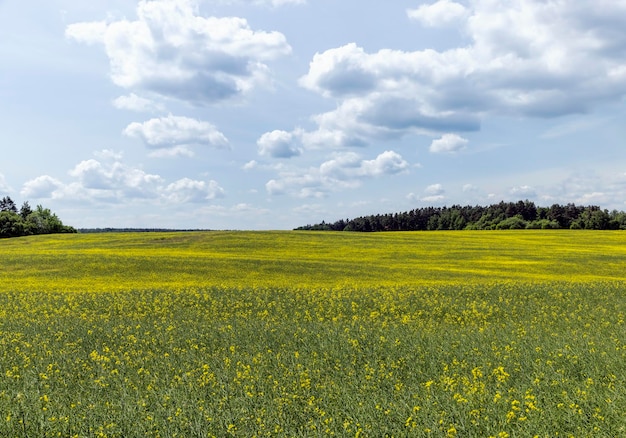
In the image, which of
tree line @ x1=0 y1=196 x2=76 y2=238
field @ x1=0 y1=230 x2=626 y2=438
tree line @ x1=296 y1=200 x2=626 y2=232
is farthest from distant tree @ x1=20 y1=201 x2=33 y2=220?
field @ x1=0 y1=230 x2=626 y2=438

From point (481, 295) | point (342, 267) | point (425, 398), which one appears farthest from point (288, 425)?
point (342, 267)

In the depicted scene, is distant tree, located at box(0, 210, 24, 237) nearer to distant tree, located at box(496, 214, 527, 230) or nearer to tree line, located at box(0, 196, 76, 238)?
tree line, located at box(0, 196, 76, 238)

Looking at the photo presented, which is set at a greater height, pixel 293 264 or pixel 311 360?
pixel 293 264

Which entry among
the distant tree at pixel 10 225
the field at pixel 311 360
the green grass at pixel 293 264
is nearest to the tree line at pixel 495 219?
the green grass at pixel 293 264

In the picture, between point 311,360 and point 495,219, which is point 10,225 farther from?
point 495,219

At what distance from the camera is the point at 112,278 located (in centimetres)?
3316

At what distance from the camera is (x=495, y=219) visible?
128m

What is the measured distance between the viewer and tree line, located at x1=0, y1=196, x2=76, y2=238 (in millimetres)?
99750

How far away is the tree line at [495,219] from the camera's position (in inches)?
4427

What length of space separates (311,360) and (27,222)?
11494cm

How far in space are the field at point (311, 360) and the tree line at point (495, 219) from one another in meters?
97.1

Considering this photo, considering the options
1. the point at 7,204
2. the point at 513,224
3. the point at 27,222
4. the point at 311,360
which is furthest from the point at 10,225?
the point at 513,224

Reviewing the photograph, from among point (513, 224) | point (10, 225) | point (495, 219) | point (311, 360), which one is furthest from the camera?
point (495, 219)

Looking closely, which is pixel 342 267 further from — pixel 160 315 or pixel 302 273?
pixel 160 315
